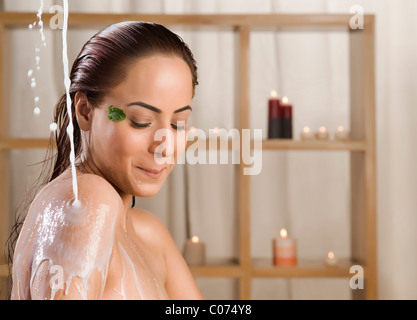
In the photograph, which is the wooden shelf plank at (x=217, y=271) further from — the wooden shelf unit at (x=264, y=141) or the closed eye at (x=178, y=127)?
the closed eye at (x=178, y=127)

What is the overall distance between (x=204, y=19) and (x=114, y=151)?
0.83 metres

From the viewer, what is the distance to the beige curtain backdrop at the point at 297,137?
4.80ft

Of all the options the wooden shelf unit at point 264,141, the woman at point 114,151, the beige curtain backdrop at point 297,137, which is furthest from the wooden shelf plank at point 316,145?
the woman at point 114,151

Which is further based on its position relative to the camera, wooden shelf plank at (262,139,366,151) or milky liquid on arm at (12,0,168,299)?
wooden shelf plank at (262,139,366,151)

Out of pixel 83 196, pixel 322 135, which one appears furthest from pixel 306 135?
pixel 83 196

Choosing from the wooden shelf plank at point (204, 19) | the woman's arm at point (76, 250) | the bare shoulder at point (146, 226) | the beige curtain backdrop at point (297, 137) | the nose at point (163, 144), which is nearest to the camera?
the woman's arm at point (76, 250)

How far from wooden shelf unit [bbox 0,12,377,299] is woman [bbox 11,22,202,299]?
29.6 inches

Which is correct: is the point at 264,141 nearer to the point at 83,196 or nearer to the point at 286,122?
the point at 286,122

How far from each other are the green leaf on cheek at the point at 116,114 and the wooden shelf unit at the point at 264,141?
0.81 m

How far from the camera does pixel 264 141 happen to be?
1309 millimetres

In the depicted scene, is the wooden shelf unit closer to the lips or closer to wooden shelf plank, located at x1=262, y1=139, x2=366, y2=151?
wooden shelf plank, located at x1=262, y1=139, x2=366, y2=151

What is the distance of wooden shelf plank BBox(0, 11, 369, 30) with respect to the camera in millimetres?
1251

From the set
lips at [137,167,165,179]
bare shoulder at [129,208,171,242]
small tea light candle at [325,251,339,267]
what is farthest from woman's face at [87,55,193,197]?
small tea light candle at [325,251,339,267]
